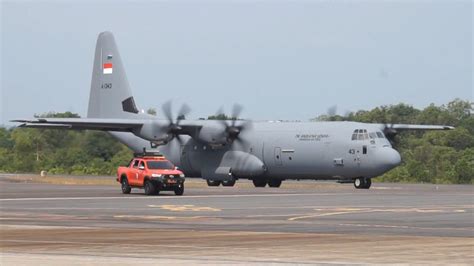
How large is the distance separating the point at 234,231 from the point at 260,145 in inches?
1538

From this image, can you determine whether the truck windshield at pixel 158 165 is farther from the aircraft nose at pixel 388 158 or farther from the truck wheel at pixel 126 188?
the aircraft nose at pixel 388 158

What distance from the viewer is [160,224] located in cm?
2847

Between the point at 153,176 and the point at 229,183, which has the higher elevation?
the point at 153,176

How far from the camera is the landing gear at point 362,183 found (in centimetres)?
6134

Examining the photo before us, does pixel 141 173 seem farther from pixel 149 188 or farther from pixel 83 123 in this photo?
pixel 83 123

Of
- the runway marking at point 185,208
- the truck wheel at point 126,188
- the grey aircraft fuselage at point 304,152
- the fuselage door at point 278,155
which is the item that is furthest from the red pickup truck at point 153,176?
the fuselage door at point 278,155

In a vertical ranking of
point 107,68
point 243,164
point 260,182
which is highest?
point 107,68

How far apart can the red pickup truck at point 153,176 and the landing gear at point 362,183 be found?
16.2m

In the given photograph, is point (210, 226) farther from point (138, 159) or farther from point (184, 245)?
point (138, 159)

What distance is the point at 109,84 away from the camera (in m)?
75.4

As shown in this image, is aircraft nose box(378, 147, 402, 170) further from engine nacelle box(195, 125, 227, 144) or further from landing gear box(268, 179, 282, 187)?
engine nacelle box(195, 125, 227, 144)

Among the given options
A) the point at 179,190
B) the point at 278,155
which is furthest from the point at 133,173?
the point at 278,155

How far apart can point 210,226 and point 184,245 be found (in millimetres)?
6201

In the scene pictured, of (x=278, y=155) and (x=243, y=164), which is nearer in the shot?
(x=278, y=155)
